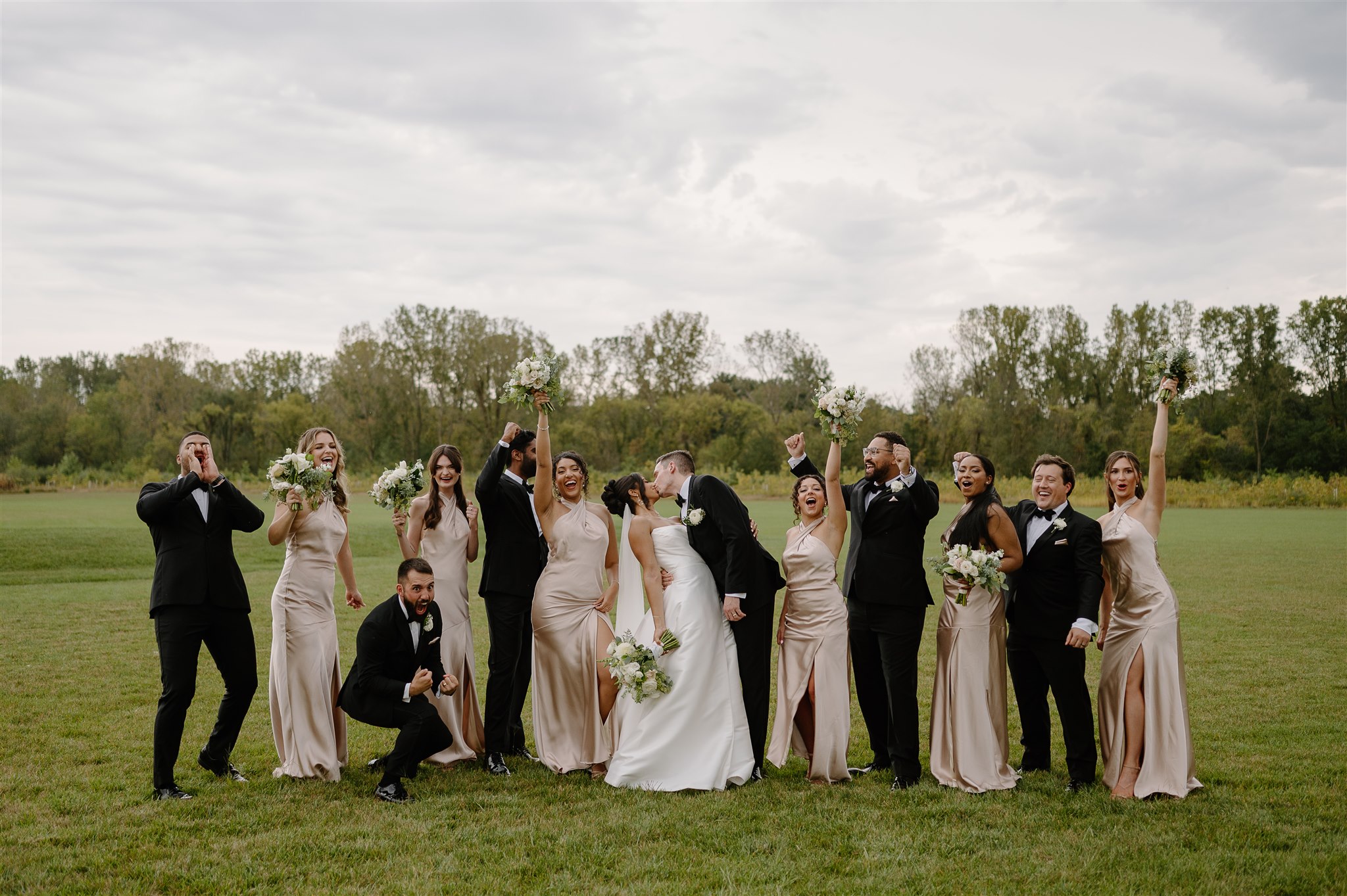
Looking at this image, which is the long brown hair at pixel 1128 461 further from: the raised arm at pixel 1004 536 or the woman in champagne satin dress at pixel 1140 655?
the raised arm at pixel 1004 536

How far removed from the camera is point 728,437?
59312 millimetres

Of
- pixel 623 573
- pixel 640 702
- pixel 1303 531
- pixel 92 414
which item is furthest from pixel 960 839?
pixel 92 414

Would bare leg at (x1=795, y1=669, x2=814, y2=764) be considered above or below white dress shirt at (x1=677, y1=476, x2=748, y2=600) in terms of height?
below

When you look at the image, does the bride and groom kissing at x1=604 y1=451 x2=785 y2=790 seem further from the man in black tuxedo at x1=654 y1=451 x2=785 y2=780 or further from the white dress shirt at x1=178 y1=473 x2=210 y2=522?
the white dress shirt at x1=178 y1=473 x2=210 y2=522

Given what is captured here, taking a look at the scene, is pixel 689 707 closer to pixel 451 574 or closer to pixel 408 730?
pixel 408 730

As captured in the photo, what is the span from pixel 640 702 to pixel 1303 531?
106 ft

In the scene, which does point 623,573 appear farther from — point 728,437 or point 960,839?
point 728,437

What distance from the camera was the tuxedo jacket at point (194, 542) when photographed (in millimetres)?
6762

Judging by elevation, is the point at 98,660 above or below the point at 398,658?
below

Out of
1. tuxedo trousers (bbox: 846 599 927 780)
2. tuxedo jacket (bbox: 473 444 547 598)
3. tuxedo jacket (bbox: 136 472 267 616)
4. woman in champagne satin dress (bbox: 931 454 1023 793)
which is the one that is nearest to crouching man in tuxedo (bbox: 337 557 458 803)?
tuxedo jacket (bbox: 473 444 547 598)

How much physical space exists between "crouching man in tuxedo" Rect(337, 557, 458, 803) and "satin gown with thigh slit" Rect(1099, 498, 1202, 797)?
4694 mm

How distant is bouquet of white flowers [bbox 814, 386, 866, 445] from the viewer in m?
7.51

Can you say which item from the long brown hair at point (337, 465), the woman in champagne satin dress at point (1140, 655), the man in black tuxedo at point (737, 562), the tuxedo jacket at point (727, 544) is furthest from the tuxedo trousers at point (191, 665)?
the woman in champagne satin dress at point (1140, 655)

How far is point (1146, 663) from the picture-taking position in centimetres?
691
